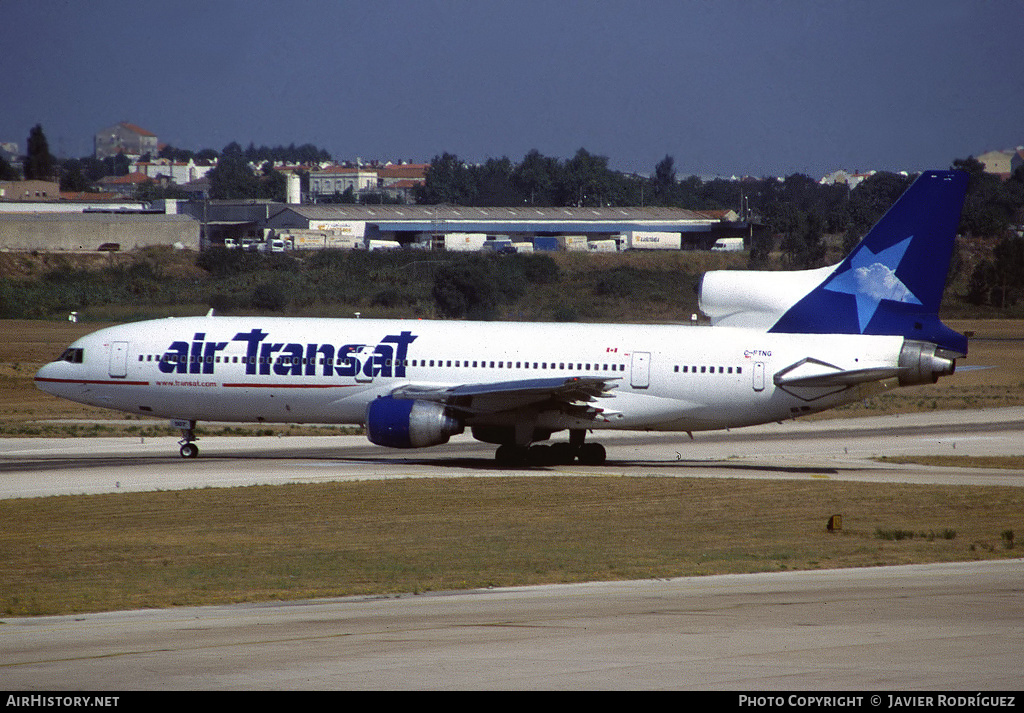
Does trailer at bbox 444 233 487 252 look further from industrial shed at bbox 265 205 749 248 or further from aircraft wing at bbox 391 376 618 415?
aircraft wing at bbox 391 376 618 415

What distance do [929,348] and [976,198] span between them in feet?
460

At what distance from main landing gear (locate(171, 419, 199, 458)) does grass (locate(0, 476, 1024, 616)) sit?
318 inches

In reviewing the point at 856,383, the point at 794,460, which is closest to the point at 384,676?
the point at 856,383

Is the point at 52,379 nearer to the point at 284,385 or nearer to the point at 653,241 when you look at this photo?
the point at 284,385

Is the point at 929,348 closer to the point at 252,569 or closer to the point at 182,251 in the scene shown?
the point at 252,569

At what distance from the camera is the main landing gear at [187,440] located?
41106 millimetres

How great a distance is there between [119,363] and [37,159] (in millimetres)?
166528

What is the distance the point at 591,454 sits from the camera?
40.9 metres

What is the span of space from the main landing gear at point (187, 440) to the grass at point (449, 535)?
807 centimetres

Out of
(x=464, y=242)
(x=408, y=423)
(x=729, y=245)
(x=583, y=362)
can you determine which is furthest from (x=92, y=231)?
(x=583, y=362)

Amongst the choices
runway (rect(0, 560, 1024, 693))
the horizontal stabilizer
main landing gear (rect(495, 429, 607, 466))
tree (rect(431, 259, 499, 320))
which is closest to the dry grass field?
runway (rect(0, 560, 1024, 693))

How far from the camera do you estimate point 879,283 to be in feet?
127

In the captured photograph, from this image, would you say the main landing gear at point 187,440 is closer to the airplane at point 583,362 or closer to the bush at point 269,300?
the airplane at point 583,362

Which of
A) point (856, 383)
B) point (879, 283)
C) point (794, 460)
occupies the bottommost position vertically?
point (794, 460)
